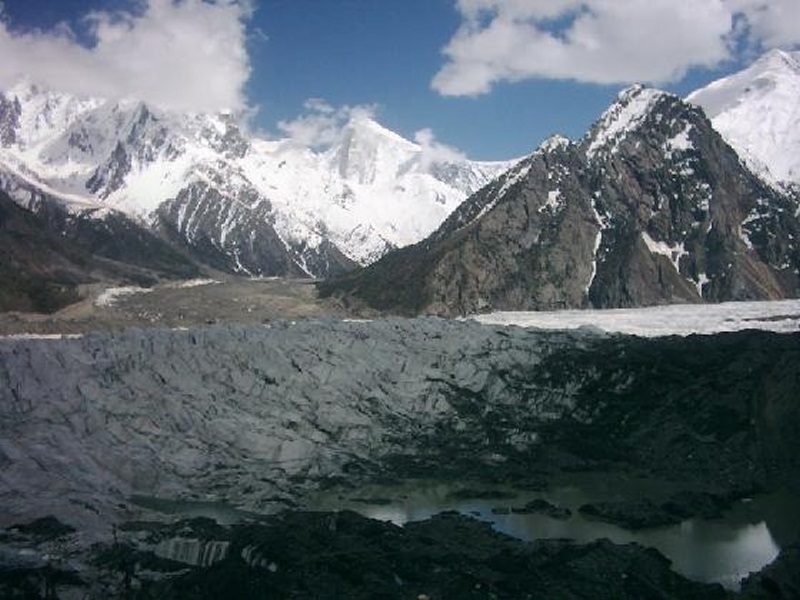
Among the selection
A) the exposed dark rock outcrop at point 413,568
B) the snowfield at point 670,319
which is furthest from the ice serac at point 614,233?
the exposed dark rock outcrop at point 413,568

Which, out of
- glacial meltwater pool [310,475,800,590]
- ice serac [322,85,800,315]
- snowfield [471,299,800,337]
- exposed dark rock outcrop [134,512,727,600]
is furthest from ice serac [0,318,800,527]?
ice serac [322,85,800,315]

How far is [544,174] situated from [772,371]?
89990 mm

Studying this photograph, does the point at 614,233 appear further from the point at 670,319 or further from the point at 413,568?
the point at 413,568

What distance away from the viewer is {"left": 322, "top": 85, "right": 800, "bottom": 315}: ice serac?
5177 inches

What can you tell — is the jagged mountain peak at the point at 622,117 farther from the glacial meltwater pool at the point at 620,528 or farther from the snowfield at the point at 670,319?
the glacial meltwater pool at the point at 620,528

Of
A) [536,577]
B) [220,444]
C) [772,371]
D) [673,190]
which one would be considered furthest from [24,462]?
[673,190]

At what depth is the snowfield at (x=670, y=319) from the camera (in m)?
89.2

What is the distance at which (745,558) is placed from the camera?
1570 inches

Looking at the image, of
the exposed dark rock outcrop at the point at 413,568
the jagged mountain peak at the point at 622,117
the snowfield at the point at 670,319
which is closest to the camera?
the exposed dark rock outcrop at the point at 413,568

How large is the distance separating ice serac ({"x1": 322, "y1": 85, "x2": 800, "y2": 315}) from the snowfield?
24.6 feet

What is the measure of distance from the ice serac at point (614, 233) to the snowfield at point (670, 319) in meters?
7.50

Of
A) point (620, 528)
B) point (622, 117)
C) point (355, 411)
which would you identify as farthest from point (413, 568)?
point (622, 117)

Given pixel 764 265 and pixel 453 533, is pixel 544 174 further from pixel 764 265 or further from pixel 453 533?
pixel 453 533

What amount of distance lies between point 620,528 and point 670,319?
203 feet
